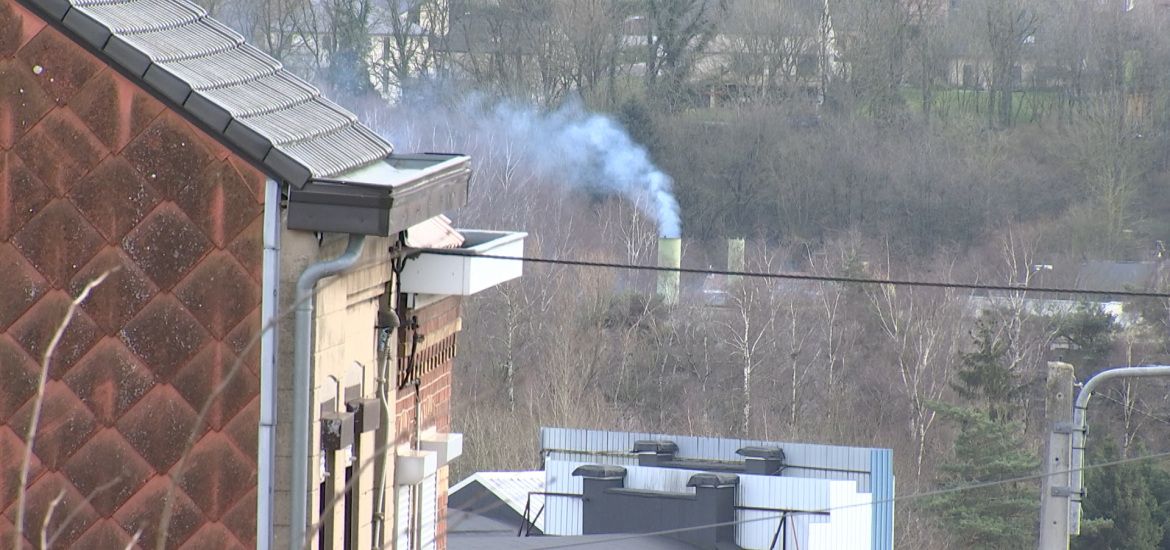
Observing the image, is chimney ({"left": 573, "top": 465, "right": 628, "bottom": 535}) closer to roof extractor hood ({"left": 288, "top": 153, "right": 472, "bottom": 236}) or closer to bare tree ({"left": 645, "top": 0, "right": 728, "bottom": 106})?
roof extractor hood ({"left": 288, "top": 153, "right": 472, "bottom": 236})

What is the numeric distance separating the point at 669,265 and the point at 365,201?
42.4m

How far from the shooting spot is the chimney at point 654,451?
55.2ft

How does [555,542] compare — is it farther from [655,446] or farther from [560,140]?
[560,140]

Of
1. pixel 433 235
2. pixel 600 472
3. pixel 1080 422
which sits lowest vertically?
pixel 600 472

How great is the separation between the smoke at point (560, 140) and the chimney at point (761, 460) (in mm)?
36547

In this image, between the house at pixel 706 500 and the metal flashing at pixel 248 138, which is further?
the house at pixel 706 500

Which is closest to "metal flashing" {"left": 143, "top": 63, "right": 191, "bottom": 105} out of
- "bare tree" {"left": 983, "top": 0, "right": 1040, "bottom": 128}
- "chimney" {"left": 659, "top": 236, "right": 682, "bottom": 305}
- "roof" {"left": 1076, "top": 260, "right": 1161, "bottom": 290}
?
"chimney" {"left": 659, "top": 236, "right": 682, "bottom": 305}

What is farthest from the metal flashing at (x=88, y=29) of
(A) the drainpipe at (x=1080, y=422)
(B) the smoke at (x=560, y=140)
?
(B) the smoke at (x=560, y=140)

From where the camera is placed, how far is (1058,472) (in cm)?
914

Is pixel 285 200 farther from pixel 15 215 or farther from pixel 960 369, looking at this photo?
pixel 960 369

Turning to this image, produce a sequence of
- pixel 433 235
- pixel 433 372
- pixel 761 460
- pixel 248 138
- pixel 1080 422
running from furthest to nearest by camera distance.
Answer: pixel 761 460, pixel 1080 422, pixel 433 372, pixel 433 235, pixel 248 138

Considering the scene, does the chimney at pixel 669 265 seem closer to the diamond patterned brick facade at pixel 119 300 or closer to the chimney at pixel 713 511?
the chimney at pixel 713 511

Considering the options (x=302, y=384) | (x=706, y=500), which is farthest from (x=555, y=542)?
(x=302, y=384)

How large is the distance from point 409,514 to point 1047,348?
113ft
